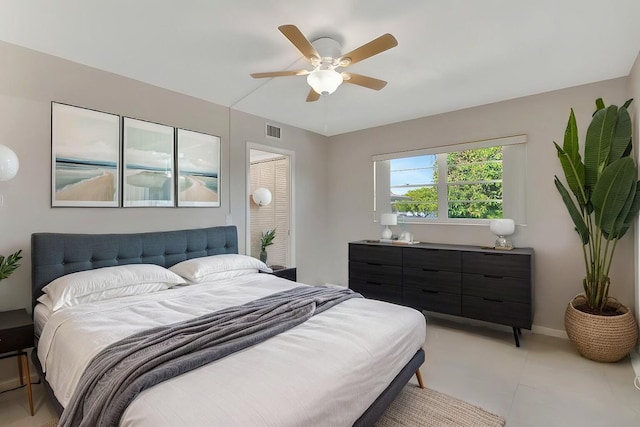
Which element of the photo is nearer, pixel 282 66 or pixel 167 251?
pixel 282 66

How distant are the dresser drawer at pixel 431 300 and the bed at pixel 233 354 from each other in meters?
1.40

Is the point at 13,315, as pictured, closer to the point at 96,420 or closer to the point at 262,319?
the point at 96,420

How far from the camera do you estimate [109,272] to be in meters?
2.42

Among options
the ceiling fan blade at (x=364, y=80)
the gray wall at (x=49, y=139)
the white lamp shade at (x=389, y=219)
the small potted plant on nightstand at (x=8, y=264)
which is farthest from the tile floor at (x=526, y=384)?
the ceiling fan blade at (x=364, y=80)

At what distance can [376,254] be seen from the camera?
3969mm

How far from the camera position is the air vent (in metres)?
4.26

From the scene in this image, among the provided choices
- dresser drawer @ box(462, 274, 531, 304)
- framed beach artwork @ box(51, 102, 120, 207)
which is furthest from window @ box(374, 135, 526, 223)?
framed beach artwork @ box(51, 102, 120, 207)

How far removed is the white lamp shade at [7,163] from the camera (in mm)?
2115

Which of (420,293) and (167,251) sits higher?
(167,251)

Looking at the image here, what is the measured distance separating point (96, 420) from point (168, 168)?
2521mm

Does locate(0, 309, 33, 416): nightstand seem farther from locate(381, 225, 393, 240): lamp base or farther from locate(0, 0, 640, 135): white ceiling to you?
locate(381, 225, 393, 240): lamp base

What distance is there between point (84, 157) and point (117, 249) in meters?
0.84

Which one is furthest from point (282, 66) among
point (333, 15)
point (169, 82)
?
point (169, 82)

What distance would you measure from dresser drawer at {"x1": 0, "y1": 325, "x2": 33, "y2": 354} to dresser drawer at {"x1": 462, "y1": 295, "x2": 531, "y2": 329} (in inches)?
146
